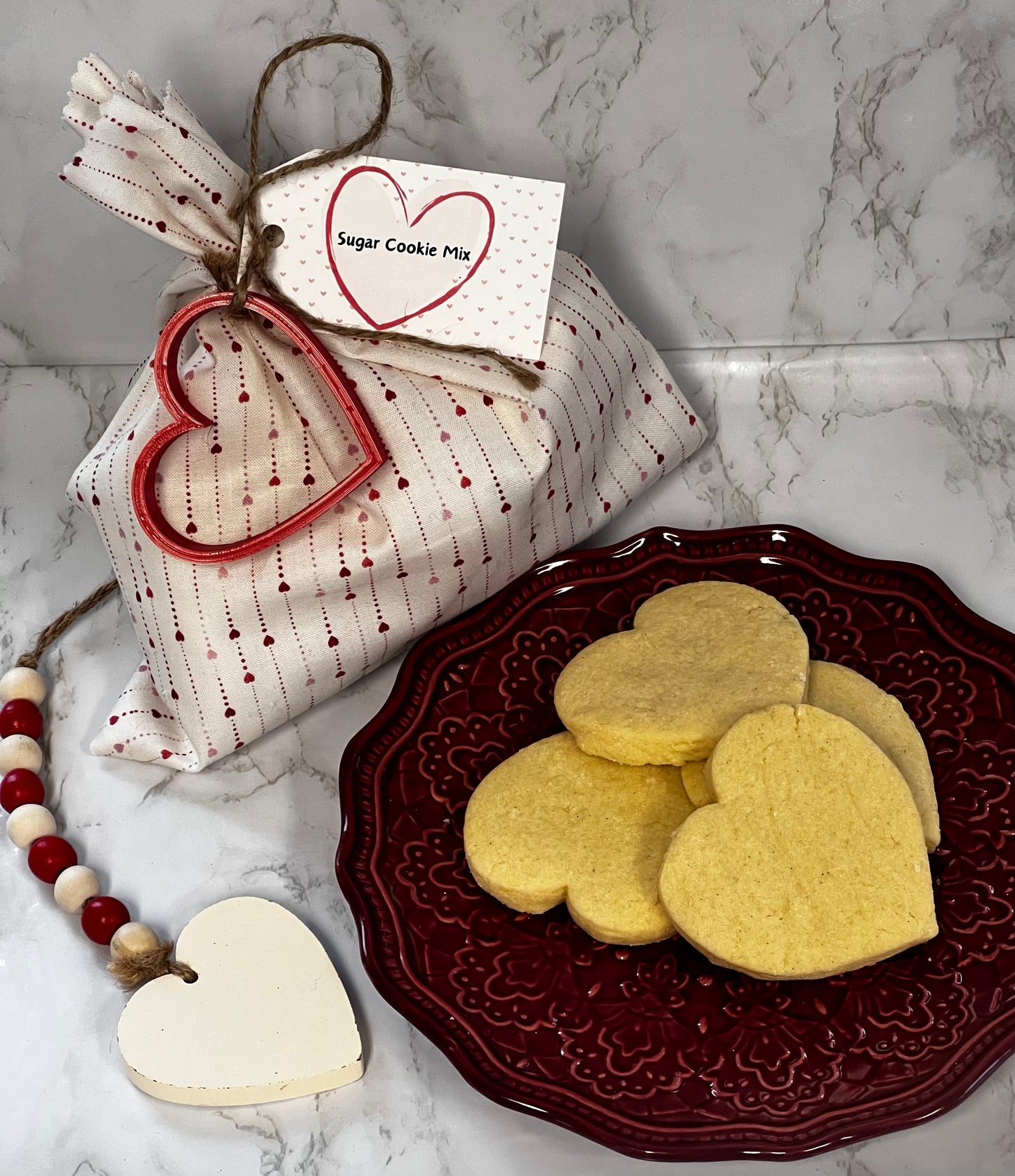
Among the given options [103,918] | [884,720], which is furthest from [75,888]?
[884,720]

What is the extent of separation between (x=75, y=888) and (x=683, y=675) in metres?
0.42

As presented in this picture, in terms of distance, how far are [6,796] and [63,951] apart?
0.12 metres

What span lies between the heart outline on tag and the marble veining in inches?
4.1

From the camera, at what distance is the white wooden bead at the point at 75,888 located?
75 cm

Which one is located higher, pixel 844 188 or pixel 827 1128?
pixel 844 188

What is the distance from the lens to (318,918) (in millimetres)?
748

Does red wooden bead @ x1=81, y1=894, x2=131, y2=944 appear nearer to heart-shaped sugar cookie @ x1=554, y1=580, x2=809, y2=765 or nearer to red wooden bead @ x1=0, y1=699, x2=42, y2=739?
red wooden bead @ x1=0, y1=699, x2=42, y2=739

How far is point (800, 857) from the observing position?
2.12 feet

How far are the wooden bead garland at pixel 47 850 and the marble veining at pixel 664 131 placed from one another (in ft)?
1.13

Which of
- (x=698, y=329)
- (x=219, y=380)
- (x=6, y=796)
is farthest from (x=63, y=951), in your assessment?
(x=698, y=329)

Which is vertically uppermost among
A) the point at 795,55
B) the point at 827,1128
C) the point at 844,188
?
the point at 795,55

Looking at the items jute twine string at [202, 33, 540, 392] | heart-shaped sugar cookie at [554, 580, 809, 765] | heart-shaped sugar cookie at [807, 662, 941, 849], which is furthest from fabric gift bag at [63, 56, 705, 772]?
heart-shaped sugar cookie at [807, 662, 941, 849]

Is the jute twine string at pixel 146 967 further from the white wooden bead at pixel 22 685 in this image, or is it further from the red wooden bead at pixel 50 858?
the white wooden bead at pixel 22 685

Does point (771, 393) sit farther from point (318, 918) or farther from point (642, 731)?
point (318, 918)
